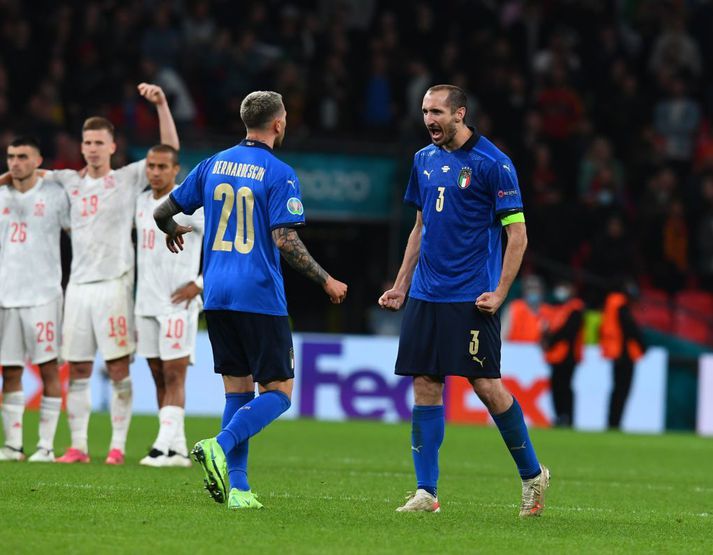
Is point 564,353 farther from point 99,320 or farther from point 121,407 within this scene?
point 99,320

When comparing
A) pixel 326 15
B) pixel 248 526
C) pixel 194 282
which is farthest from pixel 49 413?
pixel 326 15

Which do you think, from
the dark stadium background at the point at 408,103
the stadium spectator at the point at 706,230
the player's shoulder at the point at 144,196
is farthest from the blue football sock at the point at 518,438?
the stadium spectator at the point at 706,230

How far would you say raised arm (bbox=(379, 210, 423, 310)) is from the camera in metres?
8.38

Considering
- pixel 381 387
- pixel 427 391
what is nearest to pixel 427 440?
pixel 427 391

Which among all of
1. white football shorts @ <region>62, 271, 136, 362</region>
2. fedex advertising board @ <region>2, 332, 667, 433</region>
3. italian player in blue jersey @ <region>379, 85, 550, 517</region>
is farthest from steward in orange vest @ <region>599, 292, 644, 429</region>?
italian player in blue jersey @ <region>379, 85, 550, 517</region>

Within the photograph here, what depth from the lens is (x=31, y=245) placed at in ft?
37.9

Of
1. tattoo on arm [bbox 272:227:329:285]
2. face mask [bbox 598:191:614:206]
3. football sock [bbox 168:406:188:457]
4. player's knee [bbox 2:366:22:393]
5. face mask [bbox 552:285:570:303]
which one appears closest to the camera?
tattoo on arm [bbox 272:227:329:285]

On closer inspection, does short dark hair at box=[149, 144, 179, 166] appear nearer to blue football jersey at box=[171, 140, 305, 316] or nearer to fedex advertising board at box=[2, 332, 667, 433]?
blue football jersey at box=[171, 140, 305, 316]

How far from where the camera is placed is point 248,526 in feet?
23.8

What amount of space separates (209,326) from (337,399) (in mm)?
11410

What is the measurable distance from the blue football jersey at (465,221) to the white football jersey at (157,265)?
348 cm

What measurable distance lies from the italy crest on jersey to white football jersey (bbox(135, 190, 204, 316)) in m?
3.61

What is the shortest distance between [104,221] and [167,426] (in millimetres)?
1615

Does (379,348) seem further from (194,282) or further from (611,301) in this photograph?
(194,282)
